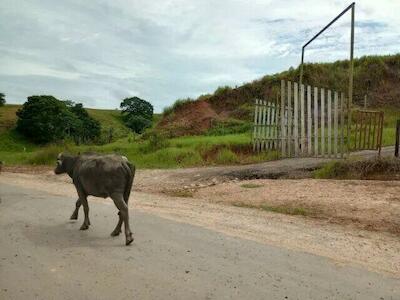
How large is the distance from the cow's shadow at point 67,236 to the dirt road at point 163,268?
0.01 metres

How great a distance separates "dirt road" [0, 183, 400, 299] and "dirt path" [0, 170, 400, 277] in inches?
18.0

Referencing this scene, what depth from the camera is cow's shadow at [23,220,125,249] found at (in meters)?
6.99

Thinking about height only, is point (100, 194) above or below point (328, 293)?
above

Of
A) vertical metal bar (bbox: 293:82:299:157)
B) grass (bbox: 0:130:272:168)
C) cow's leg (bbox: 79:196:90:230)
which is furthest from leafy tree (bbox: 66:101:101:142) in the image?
cow's leg (bbox: 79:196:90:230)

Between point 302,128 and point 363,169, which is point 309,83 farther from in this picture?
point 363,169

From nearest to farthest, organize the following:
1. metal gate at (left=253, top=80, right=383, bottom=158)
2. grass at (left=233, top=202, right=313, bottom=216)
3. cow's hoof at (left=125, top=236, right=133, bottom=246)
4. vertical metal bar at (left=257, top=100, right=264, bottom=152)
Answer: cow's hoof at (left=125, top=236, right=133, bottom=246), grass at (left=233, top=202, right=313, bottom=216), metal gate at (left=253, top=80, right=383, bottom=158), vertical metal bar at (left=257, top=100, right=264, bottom=152)

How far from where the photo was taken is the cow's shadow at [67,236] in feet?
22.9

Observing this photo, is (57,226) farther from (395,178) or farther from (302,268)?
(395,178)

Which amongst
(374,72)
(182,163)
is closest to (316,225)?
(182,163)

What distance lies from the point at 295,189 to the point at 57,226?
19.1 feet

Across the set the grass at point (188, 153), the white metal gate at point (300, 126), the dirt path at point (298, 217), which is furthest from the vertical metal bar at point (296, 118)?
the dirt path at point (298, 217)

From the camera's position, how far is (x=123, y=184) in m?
7.18

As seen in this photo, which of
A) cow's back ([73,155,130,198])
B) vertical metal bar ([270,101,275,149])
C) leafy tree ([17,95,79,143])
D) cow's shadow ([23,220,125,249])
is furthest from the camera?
leafy tree ([17,95,79,143])

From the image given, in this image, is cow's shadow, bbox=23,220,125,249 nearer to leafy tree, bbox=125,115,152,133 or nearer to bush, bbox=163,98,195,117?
bush, bbox=163,98,195,117
